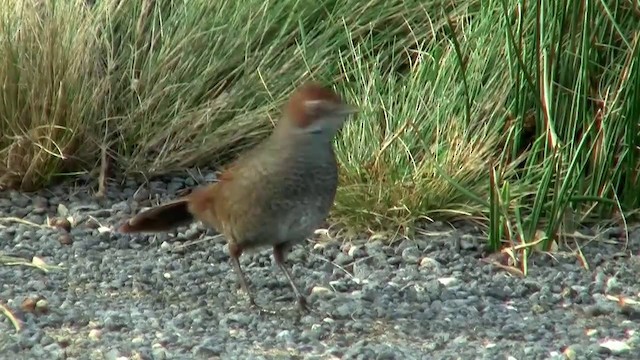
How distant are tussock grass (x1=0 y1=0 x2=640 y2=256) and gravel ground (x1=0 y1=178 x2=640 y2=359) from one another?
0.20 metres

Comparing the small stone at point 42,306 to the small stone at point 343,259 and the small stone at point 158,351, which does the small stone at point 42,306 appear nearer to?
the small stone at point 158,351

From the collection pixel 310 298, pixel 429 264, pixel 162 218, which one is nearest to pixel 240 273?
pixel 310 298

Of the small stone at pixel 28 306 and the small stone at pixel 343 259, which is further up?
the small stone at pixel 28 306

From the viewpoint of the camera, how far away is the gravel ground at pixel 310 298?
4.51 metres

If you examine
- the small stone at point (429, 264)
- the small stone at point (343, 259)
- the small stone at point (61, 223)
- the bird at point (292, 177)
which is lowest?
the small stone at point (61, 223)

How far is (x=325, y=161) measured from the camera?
4.72 meters

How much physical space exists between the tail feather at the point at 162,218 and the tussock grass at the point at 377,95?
86 cm

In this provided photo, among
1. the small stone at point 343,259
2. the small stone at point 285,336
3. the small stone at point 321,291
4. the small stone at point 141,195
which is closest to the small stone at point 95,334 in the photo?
the small stone at point 285,336

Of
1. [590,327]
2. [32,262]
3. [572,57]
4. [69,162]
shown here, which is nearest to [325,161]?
[590,327]

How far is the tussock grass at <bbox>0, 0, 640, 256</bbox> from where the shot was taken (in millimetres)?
5895

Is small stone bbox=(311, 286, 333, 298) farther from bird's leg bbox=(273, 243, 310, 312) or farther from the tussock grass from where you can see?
the tussock grass

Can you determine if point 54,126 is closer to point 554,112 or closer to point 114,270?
point 114,270

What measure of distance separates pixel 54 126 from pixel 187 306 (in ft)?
5.54

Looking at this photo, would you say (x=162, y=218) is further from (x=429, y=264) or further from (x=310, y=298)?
(x=429, y=264)
